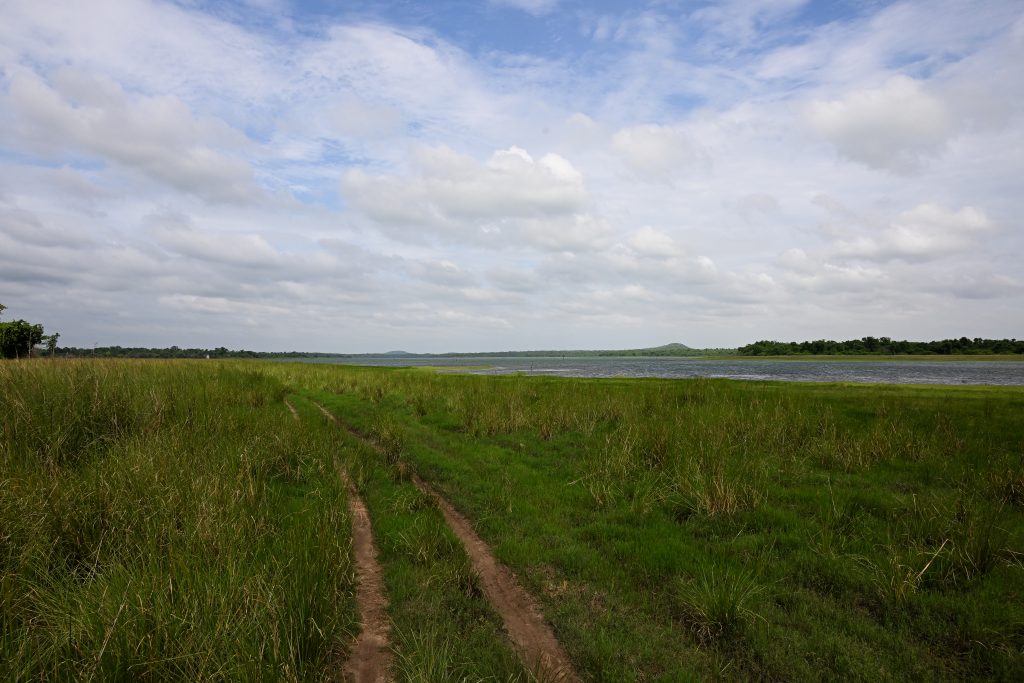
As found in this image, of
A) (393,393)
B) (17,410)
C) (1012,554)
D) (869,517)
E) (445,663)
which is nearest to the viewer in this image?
(445,663)

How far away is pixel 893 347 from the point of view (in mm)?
132125

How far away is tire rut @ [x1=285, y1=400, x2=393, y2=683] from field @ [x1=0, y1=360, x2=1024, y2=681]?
0.37 ft

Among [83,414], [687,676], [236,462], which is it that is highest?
[83,414]

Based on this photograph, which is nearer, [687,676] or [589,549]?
[687,676]

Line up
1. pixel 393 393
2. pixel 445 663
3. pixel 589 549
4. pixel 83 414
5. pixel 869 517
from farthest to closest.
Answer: pixel 393 393 < pixel 83 414 < pixel 869 517 < pixel 589 549 < pixel 445 663

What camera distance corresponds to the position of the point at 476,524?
8.05 meters

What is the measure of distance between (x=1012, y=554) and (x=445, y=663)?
753 centimetres

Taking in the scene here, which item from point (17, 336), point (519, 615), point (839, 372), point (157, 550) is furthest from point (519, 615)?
point (839, 372)

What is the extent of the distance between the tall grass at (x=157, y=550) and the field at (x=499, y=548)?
0.14 feet

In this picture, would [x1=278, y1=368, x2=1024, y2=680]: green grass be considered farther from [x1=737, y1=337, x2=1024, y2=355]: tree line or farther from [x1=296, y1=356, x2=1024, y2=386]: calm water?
[x1=737, y1=337, x2=1024, y2=355]: tree line

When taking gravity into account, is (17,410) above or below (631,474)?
above

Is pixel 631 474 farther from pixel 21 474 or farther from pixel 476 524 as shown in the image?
pixel 21 474

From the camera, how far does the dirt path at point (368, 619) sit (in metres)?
4.43

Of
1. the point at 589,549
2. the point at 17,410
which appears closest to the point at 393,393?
the point at 17,410
